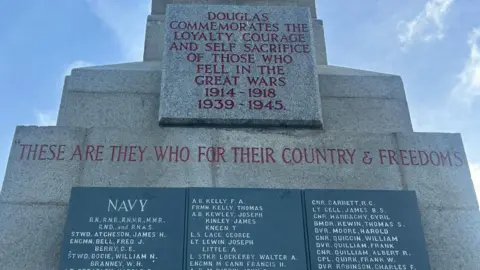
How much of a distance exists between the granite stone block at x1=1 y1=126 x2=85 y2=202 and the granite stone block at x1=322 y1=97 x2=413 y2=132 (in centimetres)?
391

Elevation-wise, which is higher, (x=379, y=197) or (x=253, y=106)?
(x=253, y=106)

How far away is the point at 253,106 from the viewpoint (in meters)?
8.44

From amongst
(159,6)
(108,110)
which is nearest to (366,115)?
(108,110)

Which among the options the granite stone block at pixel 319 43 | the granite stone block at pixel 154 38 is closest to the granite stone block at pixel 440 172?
the granite stone block at pixel 319 43

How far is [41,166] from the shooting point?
7648mm

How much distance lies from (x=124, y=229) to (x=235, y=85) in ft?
9.93

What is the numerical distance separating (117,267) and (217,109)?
2922 millimetres

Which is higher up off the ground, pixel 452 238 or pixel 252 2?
pixel 252 2

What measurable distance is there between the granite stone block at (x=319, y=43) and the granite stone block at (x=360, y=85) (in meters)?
0.62

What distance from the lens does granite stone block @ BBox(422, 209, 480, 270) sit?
281 inches

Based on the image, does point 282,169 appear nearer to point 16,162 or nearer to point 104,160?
point 104,160

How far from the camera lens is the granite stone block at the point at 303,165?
7703 mm

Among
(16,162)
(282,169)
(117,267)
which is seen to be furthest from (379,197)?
(16,162)

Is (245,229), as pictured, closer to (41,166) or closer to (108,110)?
(41,166)
